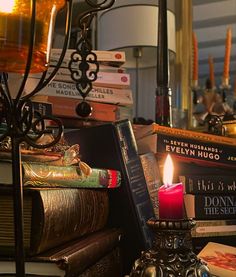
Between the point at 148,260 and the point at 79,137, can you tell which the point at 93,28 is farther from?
the point at 148,260

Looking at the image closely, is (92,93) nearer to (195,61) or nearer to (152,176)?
(152,176)

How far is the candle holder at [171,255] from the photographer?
41 centimetres

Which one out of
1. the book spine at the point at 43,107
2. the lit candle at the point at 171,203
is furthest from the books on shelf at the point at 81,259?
the book spine at the point at 43,107

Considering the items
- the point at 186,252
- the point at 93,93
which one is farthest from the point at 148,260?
the point at 93,93

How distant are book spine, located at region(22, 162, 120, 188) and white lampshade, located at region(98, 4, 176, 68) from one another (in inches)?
26.1

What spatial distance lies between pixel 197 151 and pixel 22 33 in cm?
43

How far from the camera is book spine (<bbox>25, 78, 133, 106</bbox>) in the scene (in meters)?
0.82

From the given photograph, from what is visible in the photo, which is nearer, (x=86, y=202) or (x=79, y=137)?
(x=86, y=202)

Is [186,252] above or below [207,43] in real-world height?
below

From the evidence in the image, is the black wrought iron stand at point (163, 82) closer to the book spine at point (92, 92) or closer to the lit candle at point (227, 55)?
the book spine at point (92, 92)

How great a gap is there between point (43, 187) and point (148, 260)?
13 cm

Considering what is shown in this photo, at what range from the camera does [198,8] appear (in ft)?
4.49

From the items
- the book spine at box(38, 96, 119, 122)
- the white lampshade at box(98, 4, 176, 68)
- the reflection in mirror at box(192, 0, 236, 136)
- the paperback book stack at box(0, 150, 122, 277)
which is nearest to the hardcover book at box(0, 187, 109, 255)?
Result: the paperback book stack at box(0, 150, 122, 277)

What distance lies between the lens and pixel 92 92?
34.1 inches
